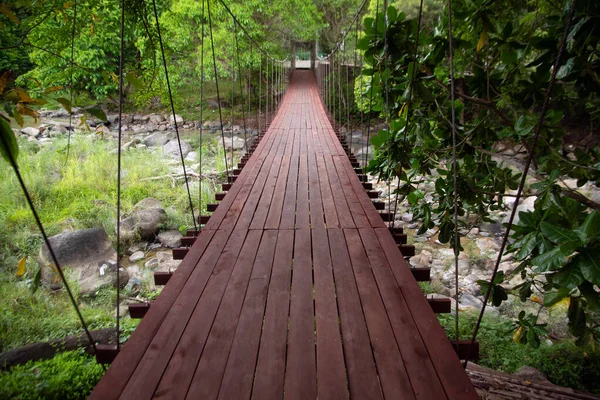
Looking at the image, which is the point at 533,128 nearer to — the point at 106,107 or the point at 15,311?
the point at 15,311

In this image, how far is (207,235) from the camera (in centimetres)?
164

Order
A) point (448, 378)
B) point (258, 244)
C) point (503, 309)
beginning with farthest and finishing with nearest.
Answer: point (503, 309)
point (258, 244)
point (448, 378)

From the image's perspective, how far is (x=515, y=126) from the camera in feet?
4.48

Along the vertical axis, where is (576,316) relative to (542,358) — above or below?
above

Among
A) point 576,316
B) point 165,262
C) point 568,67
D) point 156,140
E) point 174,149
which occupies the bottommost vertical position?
point 165,262

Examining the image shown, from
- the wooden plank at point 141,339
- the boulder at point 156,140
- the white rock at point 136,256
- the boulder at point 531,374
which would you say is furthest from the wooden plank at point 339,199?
the boulder at point 156,140

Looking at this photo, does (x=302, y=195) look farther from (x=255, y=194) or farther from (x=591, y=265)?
(x=591, y=265)

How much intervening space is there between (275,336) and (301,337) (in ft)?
0.24

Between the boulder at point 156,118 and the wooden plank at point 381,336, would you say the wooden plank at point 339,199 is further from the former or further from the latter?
the boulder at point 156,118

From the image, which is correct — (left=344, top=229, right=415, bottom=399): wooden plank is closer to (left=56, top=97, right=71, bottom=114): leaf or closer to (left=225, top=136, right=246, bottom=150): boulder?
(left=56, top=97, right=71, bottom=114): leaf

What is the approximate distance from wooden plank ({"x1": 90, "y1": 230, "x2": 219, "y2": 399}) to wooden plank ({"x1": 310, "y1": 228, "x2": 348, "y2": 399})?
18.5 inches

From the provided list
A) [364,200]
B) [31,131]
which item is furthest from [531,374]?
[31,131]

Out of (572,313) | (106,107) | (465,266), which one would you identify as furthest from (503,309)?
(106,107)

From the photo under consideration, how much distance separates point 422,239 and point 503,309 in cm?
139
